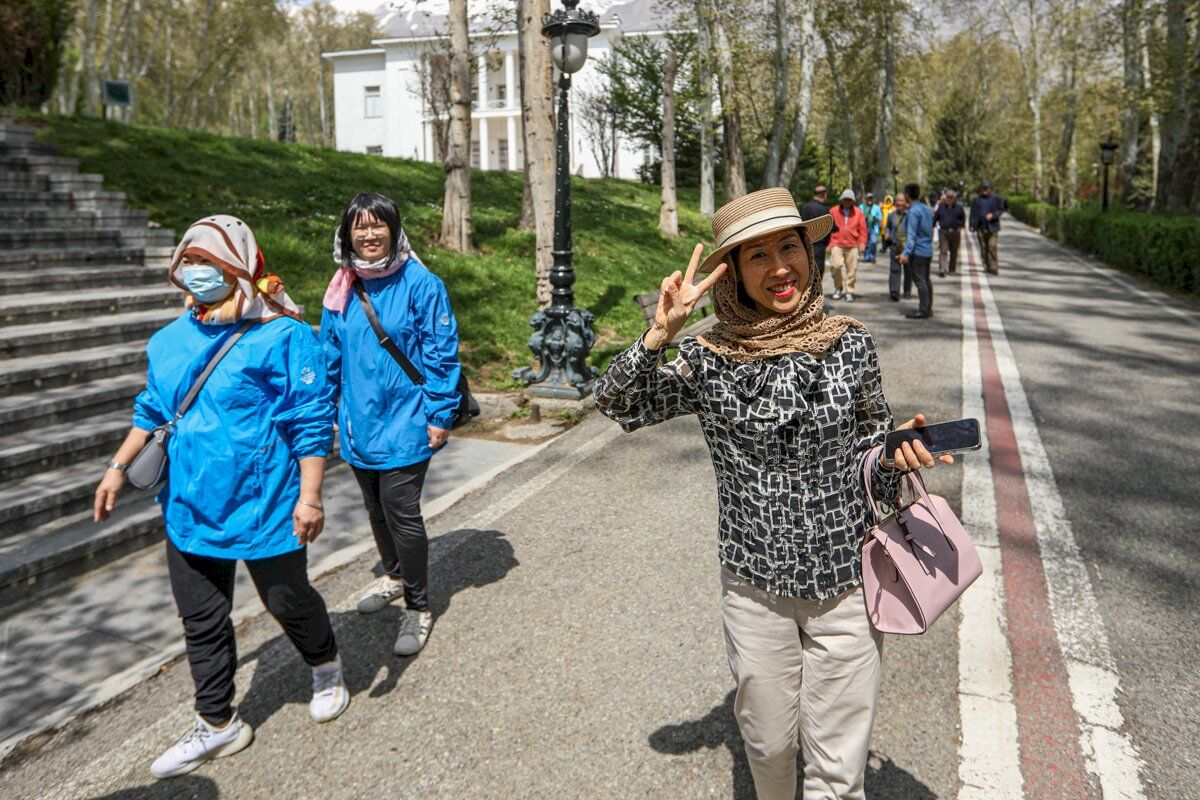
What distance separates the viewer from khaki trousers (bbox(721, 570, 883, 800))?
226 cm

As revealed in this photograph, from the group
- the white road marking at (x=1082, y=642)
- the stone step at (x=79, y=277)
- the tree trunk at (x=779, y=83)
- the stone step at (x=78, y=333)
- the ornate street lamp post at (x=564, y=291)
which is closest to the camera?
the white road marking at (x=1082, y=642)

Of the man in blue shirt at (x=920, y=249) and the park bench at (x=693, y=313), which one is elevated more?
the man in blue shirt at (x=920, y=249)

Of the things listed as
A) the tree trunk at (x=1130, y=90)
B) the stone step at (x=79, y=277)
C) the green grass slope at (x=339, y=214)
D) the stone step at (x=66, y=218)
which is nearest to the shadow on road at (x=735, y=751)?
the green grass slope at (x=339, y=214)

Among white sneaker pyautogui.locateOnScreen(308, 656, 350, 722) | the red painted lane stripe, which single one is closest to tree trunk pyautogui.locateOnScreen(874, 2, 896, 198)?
the red painted lane stripe

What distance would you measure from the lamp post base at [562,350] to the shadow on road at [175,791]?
579 centimetres

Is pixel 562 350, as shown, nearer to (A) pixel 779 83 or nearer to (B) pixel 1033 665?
(B) pixel 1033 665

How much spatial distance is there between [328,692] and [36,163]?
9886 mm

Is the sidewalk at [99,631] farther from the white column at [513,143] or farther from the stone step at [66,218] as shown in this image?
the white column at [513,143]

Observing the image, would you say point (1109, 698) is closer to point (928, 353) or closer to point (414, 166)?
point (928, 353)

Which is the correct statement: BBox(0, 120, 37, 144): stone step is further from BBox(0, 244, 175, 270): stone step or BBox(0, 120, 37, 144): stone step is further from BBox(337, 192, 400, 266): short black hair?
BBox(337, 192, 400, 266): short black hair

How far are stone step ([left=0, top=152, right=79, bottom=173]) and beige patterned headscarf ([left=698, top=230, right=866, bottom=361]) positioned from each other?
34.9 ft

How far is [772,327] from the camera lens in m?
2.26

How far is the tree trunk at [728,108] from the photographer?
2053 cm

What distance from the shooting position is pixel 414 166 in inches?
782
